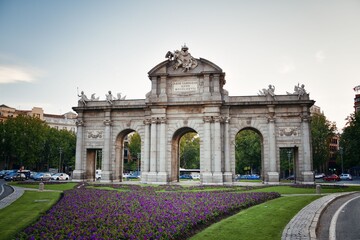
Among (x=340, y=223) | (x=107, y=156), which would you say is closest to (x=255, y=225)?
(x=340, y=223)

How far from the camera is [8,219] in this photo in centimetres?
1570

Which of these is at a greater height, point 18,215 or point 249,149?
point 249,149

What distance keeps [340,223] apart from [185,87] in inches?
1226

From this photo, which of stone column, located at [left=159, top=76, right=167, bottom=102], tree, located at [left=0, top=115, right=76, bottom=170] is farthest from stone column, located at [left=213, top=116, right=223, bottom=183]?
tree, located at [left=0, top=115, right=76, bottom=170]

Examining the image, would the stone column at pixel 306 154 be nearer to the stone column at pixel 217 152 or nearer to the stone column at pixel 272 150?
the stone column at pixel 272 150

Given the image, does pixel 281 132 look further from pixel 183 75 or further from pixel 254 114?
pixel 183 75

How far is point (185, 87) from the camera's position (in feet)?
144

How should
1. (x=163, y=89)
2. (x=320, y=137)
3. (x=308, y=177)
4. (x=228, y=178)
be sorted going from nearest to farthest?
(x=308, y=177)
(x=228, y=178)
(x=163, y=89)
(x=320, y=137)

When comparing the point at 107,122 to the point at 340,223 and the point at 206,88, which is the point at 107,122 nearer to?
the point at 206,88

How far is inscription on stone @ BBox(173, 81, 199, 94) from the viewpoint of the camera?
43.4 metres

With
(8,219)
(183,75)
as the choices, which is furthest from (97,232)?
(183,75)

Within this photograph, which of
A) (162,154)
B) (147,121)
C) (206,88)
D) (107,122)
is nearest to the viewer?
(162,154)

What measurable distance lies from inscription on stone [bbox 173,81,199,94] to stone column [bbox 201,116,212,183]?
4.63 meters

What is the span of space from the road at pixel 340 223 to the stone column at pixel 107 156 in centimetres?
3180
